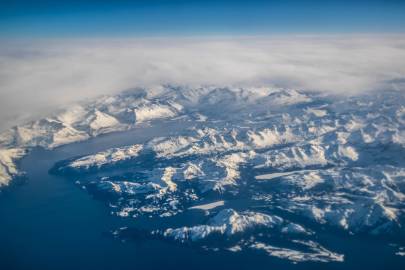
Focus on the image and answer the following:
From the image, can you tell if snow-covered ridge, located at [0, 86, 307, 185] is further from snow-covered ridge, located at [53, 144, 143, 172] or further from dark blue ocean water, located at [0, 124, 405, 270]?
dark blue ocean water, located at [0, 124, 405, 270]

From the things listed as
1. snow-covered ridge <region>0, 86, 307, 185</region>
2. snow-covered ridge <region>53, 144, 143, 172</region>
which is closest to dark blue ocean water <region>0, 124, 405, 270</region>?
snow-covered ridge <region>53, 144, 143, 172</region>

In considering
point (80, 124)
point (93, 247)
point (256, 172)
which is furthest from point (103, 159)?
point (80, 124)

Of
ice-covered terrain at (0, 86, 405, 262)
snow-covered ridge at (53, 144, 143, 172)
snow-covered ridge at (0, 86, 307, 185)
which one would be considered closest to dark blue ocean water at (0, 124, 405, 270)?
ice-covered terrain at (0, 86, 405, 262)

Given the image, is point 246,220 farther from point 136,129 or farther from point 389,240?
point 136,129

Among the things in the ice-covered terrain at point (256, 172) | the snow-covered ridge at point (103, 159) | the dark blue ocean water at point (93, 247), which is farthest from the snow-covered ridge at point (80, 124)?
the dark blue ocean water at point (93, 247)

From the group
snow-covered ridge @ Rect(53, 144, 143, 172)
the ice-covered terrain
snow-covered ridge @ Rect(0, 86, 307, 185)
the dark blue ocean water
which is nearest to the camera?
the dark blue ocean water

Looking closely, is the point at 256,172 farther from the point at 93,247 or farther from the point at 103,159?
the point at 93,247

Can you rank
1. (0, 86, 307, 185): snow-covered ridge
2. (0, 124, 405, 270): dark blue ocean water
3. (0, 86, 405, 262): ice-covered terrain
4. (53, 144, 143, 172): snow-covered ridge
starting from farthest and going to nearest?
(0, 86, 307, 185): snow-covered ridge, (53, 144, 143, 172): snow-covered ridge, (0, 86, 405, 262): ice-covered terrain, (0, 124, 405, 270): dark blue ocean water

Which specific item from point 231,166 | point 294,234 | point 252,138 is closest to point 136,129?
point 252,138

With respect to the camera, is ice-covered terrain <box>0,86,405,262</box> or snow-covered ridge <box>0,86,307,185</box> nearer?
ice-covered terrain <box>0,86,405,262</box>
